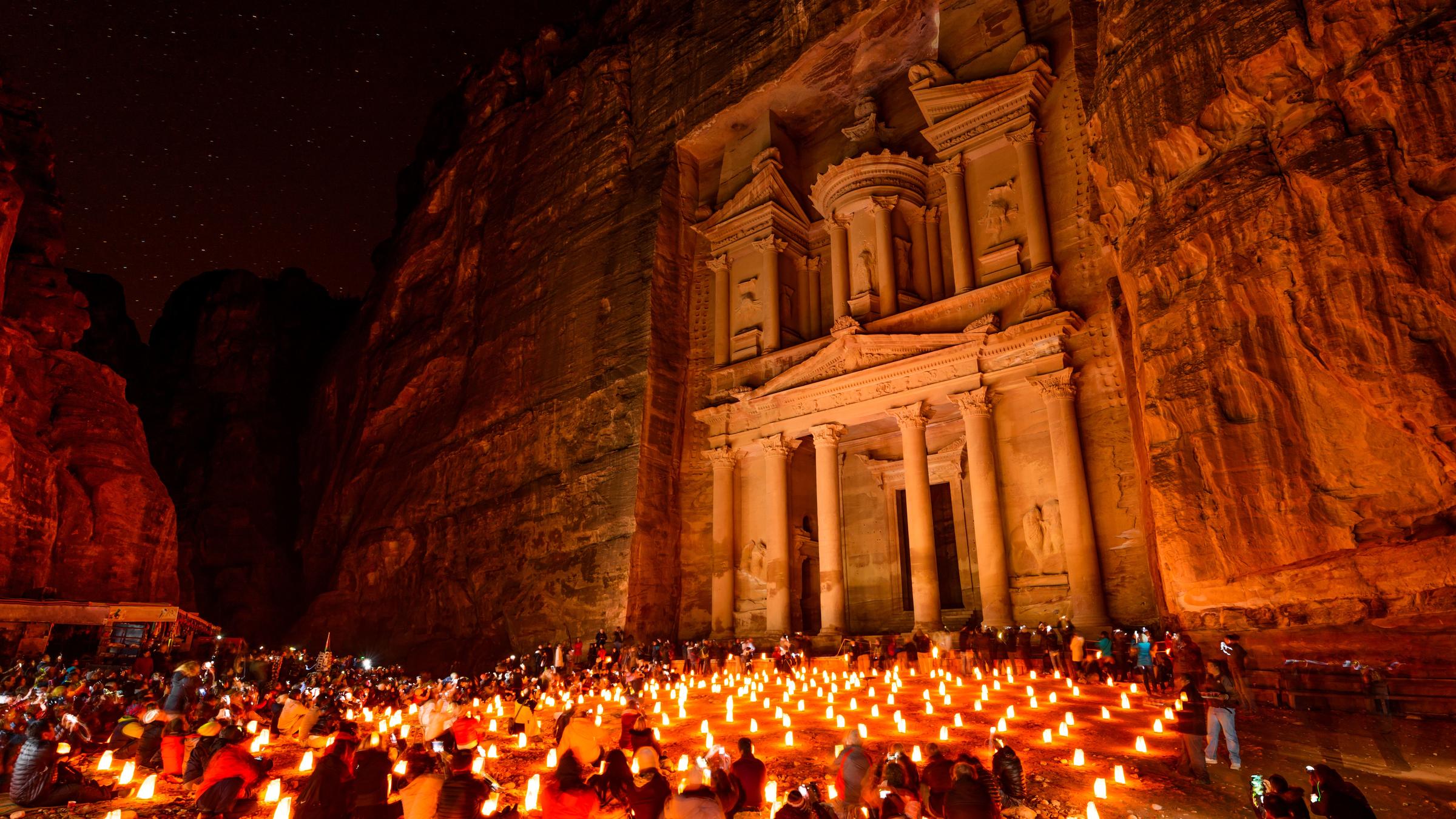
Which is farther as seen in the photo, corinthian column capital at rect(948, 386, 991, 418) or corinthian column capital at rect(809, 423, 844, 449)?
corinthian column capital at rect(809, 423, 844, 449)

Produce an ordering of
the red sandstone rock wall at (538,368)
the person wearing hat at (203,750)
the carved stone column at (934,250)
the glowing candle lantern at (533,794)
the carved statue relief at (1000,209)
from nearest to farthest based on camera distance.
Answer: the glowing candle lantern at (533,794), the person wearing hat at (203,750), the carved statue relief at (1000,209), the carved stone column at (934,250), the red sandstone rock wall at (538,368)

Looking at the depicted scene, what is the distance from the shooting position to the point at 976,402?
23875mm

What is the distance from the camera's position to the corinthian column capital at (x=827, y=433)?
2680 cm

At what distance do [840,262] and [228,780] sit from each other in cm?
2554

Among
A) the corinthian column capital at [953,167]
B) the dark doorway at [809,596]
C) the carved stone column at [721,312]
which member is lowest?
the dark doorway at [809,596]

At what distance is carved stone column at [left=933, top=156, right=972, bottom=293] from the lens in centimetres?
2611

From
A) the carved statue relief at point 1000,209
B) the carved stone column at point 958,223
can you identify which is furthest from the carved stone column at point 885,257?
the carved statue relief at point 1000,209

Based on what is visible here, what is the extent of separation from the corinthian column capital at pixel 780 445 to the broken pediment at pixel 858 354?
1.59 meters

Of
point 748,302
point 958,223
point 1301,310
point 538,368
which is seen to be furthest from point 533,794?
point 538,368

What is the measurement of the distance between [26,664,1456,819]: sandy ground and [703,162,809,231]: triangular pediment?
69.8ft

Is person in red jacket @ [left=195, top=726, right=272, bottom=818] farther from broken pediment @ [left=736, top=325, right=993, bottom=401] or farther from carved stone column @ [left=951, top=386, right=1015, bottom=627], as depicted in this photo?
broken pediment @ [left=736, top=325, right=993, bottom=401]

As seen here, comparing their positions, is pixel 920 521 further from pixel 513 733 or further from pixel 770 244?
pixel 513 733

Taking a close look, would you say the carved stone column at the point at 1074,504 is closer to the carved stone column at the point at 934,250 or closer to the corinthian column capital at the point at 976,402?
the corinthian column capital at the point at 976,402

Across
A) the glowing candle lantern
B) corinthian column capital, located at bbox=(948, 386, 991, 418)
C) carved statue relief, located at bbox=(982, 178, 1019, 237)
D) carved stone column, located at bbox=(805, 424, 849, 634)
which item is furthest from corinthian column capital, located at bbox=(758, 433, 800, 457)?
the glowing candle lantern
